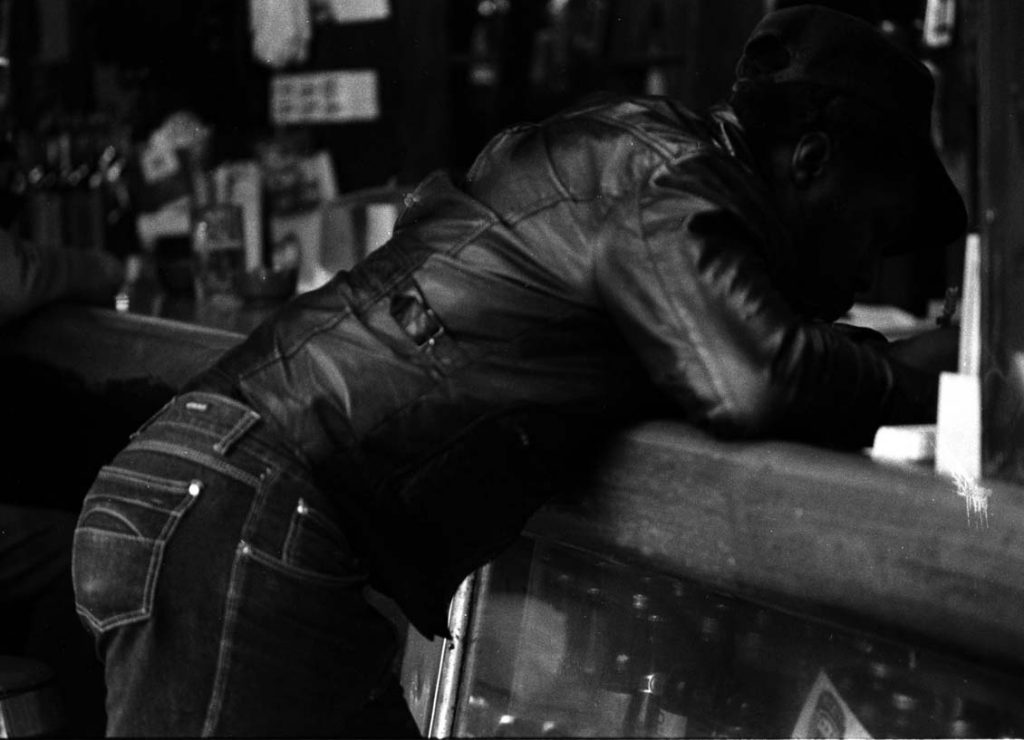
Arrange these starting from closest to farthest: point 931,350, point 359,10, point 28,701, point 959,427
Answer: point 959,427 < point 931,350 < point 28,701 < point 359,10

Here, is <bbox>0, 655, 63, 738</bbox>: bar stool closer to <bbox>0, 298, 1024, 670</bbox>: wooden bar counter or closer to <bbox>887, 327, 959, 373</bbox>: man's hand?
<bbox>0, 298, 1024, 670</bbox>: wooden bar counter

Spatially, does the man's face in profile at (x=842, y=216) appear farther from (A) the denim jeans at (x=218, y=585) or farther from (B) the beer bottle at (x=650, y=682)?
(A) the denim jeans at (x=218, y=585)

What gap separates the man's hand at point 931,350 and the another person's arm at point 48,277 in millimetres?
1967

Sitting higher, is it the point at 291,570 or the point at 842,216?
the point at 842,216

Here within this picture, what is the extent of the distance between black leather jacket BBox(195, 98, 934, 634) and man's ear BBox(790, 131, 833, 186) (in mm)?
71

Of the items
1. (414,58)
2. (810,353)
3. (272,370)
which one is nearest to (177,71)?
(414,58)

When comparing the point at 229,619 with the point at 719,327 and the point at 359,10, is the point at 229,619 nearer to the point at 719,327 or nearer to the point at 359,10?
the point at 719,327

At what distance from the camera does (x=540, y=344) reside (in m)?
1.78

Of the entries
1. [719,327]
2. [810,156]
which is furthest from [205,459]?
[810,156]

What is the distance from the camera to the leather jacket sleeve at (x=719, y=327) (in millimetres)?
1653

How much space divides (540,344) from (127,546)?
1.79ft

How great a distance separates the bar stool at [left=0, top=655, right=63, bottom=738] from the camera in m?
2.43

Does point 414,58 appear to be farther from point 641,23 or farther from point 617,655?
point 617,655

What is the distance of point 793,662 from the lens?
72.4 inches
